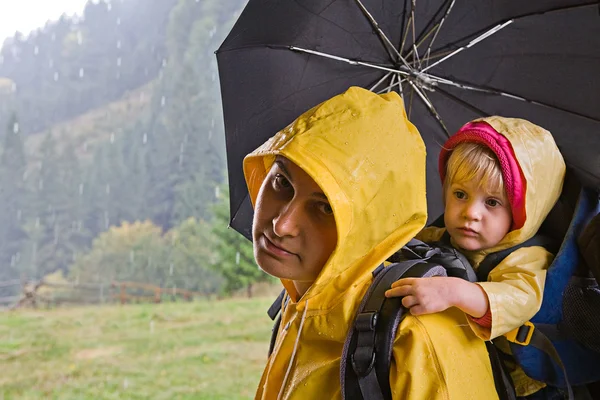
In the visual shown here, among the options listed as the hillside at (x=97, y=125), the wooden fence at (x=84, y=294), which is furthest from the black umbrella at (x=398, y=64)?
the hillside at (x=97, y=125)

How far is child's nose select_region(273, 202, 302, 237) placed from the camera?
0.67m

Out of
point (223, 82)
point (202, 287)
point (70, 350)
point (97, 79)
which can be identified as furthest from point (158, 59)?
point (223, 82)

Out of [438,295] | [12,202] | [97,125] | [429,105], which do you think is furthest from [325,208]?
[97,125]

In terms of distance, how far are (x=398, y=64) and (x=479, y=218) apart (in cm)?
57

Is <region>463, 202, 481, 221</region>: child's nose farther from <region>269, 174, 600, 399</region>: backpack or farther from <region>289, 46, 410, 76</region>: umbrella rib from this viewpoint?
<region>289, 46, 410, 76</region>: umbrella rib

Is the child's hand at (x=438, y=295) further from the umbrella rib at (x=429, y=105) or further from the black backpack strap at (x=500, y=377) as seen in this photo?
the umbrella rib at (x=429, y=105)

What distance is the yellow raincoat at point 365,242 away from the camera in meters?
0.62

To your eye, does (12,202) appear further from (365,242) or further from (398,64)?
(365,242)

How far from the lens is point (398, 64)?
1.30 metres

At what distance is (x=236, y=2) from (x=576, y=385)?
15.3 meters

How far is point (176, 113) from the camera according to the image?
1312 cm

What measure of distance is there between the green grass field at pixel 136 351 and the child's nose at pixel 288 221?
431 centimetres

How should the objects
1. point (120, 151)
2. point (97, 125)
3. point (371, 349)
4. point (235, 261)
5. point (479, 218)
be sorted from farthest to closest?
point (97, 125), point (120, 151), point (235, 261), point (479, 218), point (371, 349)

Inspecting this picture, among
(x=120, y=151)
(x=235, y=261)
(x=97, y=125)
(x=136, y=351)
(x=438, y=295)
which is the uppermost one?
(x=97, y=125)
